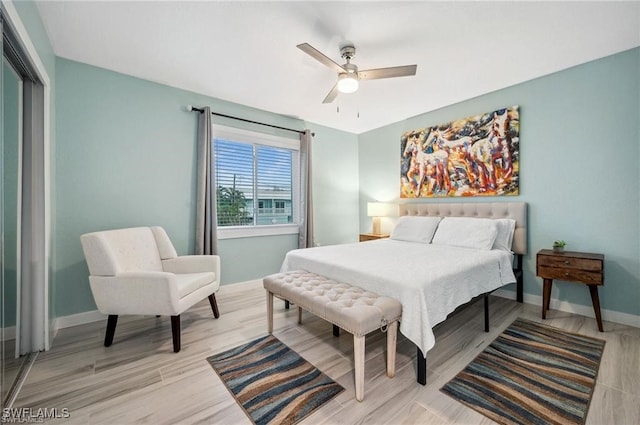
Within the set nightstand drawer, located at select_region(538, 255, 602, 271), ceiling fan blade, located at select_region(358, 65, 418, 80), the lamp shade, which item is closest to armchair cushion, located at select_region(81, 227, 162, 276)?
ceiling fan blade, located at select_region(358, 65, 418, 80)

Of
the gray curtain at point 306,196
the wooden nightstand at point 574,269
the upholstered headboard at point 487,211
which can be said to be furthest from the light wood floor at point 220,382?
the gray curtain at point 306,196

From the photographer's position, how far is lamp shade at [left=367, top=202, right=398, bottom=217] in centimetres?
448

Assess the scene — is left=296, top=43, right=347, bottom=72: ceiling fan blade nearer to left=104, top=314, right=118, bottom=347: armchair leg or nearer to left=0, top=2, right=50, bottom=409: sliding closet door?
left=0, top=2, right=50, bottom=409: sliding closet door

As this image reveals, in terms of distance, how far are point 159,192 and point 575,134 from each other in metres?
4.69

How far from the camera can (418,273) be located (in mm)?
1960

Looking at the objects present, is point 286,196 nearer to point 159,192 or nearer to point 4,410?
point 159,192

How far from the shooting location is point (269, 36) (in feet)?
7.41

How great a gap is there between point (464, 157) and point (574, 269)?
1761mm

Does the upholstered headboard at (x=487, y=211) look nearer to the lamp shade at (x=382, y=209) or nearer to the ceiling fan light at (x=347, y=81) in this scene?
the lamp shade at (x=382, y=209)

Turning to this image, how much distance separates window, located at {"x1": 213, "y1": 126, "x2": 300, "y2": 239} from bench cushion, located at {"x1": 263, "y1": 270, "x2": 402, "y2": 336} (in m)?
1.68

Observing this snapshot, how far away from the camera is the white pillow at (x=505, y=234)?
2.99 metres

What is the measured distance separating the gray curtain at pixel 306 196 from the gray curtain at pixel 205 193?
54.3 inches

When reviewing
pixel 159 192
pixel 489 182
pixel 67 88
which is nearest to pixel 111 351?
pixel 159 192

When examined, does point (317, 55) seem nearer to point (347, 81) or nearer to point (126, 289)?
point (347, 81)
